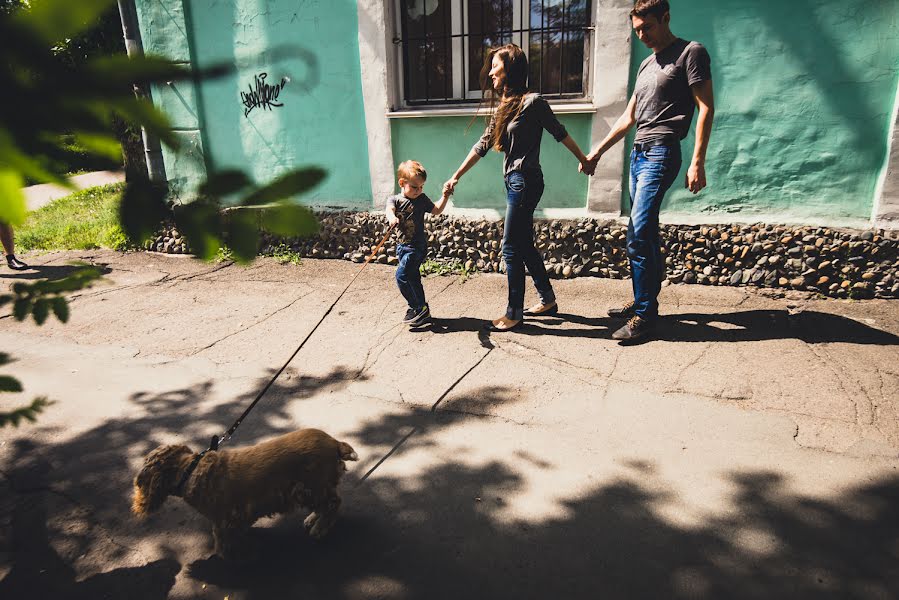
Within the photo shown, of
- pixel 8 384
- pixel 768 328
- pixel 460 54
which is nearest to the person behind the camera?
pixel 8 384

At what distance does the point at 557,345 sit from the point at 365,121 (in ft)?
10.5

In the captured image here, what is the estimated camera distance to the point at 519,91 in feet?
13.0

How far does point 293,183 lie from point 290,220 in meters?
0.06

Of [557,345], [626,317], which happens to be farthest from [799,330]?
[557,345]

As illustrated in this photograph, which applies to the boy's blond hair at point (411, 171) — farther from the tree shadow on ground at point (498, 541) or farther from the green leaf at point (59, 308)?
the green leaf at point (59, 308)

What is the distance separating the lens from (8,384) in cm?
142

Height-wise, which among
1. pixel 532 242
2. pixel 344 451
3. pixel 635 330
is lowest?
pixel 635 330

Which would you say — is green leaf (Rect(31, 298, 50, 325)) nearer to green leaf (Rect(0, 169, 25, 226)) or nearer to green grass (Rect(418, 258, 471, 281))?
green leaf (Rect(0, 169, 25, 226))

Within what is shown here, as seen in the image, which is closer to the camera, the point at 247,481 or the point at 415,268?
the point at 247,481

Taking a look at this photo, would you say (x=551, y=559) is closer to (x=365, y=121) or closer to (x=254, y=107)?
(x=365, y=121)

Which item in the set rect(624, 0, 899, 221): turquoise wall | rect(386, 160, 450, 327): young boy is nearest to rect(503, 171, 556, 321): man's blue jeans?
rect(386, 160, 450, 327): young boy

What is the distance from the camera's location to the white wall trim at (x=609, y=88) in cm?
479

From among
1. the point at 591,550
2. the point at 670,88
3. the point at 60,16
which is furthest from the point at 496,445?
the point at 60,16

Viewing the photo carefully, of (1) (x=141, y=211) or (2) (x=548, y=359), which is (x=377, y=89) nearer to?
(2) (x=548, y=359)
